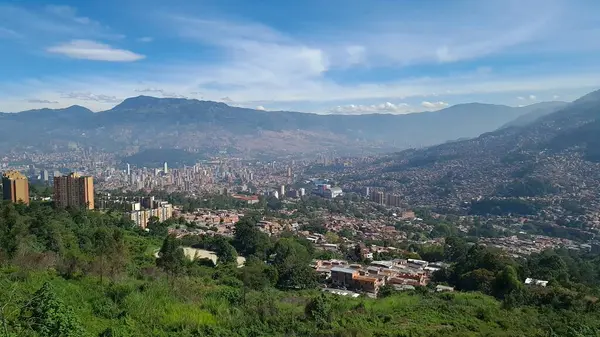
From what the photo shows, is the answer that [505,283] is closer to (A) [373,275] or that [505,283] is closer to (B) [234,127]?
(A) [373,275]

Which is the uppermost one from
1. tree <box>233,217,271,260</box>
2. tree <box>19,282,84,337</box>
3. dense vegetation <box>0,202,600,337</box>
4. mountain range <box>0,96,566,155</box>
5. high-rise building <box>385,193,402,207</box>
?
mountain range <box>0,96,566,155</box>

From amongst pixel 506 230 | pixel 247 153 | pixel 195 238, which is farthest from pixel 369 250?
pixel 247 153

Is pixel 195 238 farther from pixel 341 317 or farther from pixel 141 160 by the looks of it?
pixel 141 160

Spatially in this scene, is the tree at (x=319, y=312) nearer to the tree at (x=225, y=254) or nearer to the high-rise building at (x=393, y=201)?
the tree at (x=225, y=254)

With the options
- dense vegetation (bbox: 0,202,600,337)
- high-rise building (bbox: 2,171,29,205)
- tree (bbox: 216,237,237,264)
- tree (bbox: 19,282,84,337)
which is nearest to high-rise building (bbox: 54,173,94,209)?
high-rise building (bbox: 2,171,29,205)

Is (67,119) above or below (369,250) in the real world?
above

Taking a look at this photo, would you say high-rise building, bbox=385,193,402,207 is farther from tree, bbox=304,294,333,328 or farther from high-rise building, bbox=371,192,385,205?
tree, bbox=304,294,333,328
